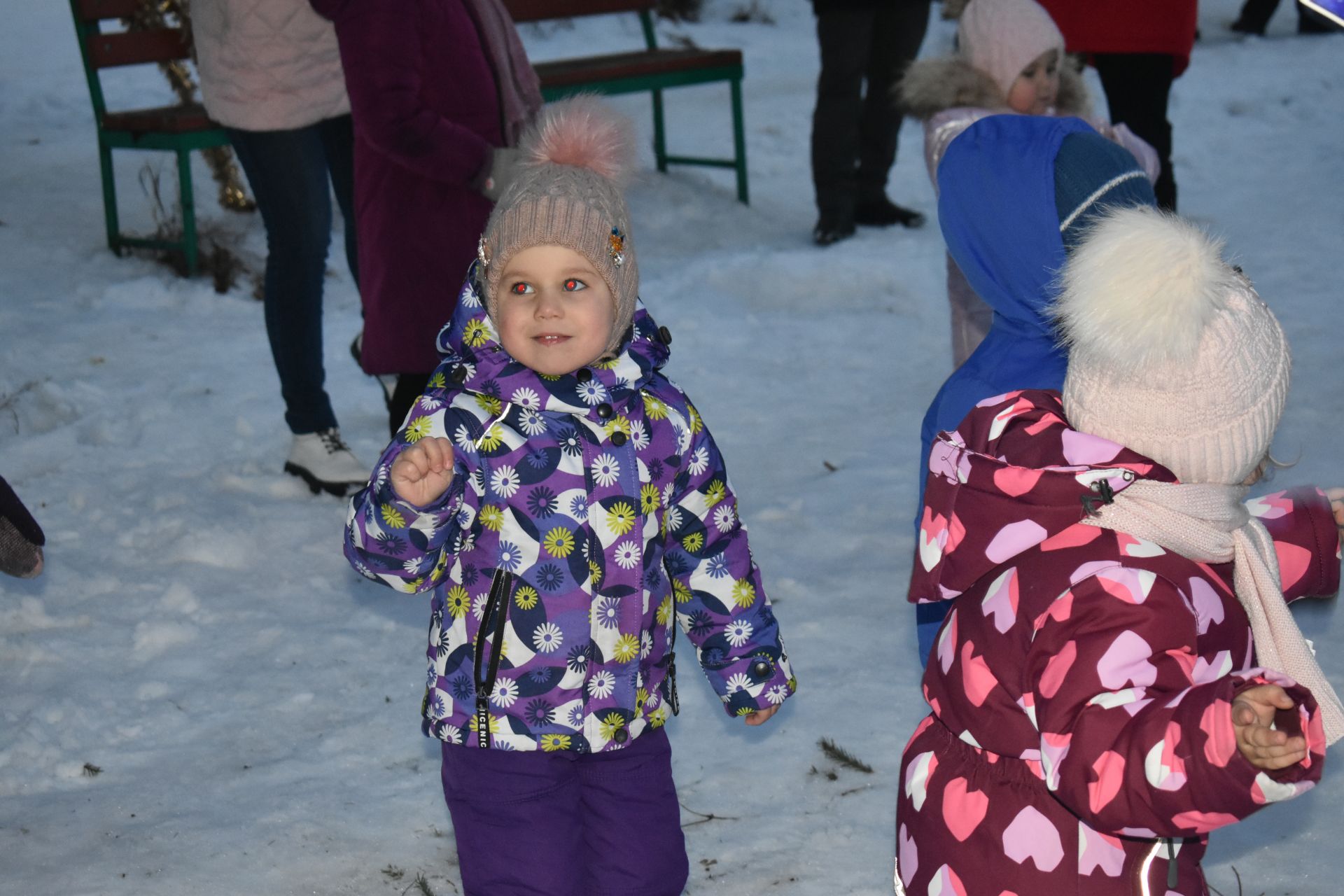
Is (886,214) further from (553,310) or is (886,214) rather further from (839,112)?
(553,310)

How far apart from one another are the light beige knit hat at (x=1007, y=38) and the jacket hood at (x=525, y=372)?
209 centimetres

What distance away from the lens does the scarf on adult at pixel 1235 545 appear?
1620mm

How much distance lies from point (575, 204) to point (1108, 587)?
3.26 ft

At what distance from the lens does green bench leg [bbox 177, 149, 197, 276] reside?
597 cm

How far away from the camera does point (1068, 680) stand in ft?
4.98

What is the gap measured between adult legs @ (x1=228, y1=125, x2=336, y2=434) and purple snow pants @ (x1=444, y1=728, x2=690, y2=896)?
7.34 feet

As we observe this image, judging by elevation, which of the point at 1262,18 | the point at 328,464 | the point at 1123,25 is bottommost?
the point at 1262,18

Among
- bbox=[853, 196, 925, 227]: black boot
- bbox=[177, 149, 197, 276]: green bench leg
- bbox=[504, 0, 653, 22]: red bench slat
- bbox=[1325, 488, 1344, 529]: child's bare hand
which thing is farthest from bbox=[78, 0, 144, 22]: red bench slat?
bbox=[1325, 488, 1344, 529]: child's bare hand

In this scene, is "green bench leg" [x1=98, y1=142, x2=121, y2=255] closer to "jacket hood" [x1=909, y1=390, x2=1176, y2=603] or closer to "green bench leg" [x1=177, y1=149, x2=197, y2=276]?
"green bench leg" [x1=177, y1=149, x2=197, y2=276]

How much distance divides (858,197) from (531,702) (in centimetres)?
551

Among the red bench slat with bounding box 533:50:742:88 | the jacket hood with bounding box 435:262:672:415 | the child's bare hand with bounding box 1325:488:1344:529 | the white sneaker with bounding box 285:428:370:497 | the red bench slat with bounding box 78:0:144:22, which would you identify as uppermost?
the jacket hood with bounding box 435:262:672:415

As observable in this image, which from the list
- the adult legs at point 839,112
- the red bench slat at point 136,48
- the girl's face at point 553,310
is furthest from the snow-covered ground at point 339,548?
the girl's face at point 553,310

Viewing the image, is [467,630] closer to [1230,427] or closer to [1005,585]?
[1005,585]

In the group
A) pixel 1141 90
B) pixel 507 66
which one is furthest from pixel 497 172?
pixel 1141 90
